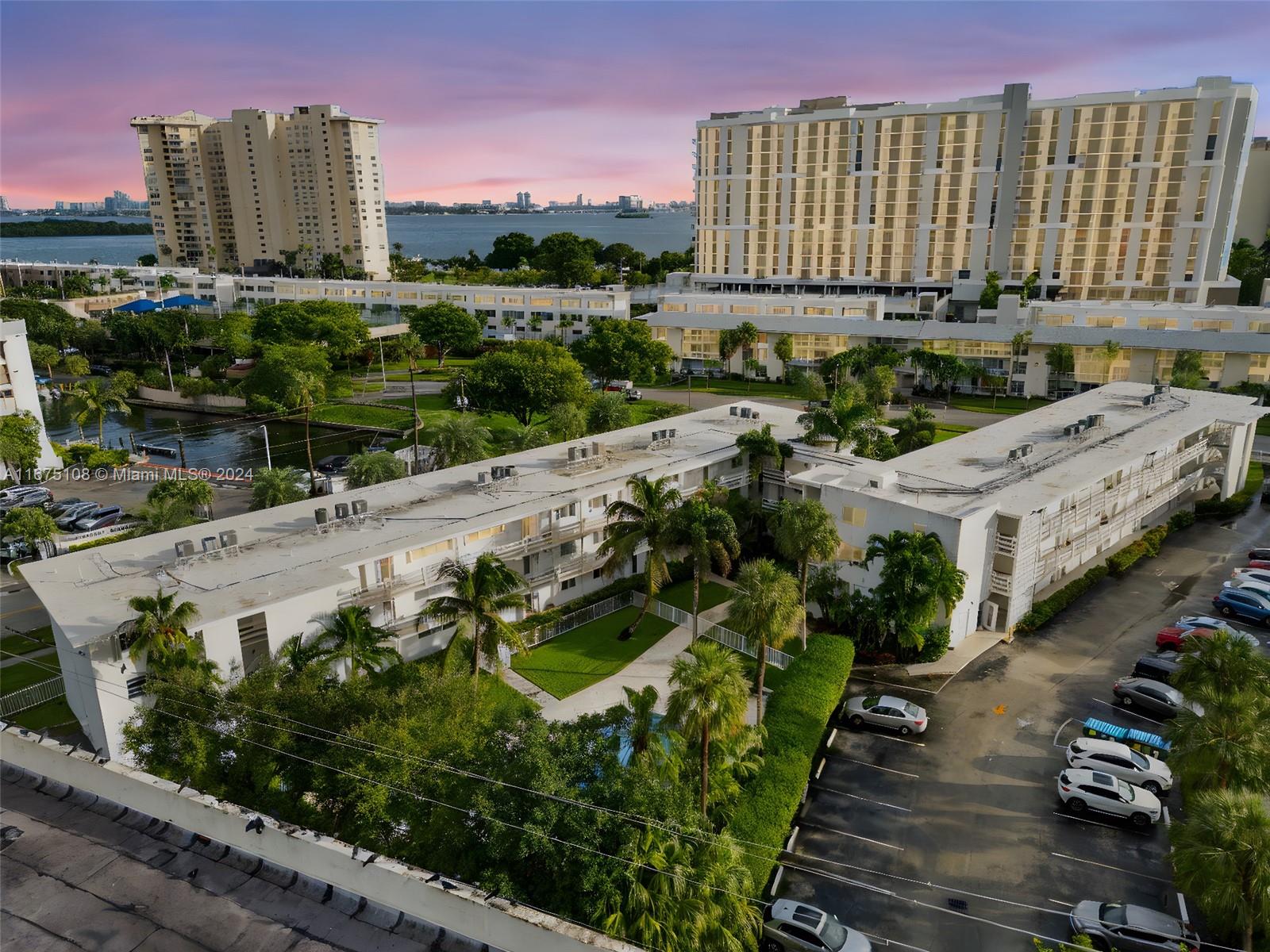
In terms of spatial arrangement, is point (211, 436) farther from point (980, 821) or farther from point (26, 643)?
point (980, 821)

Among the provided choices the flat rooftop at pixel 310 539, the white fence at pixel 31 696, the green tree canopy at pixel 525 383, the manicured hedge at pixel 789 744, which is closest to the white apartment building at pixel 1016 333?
the green tree canopy at pixel 525 383

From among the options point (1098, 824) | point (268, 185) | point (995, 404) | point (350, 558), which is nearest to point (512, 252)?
point (268, 185)

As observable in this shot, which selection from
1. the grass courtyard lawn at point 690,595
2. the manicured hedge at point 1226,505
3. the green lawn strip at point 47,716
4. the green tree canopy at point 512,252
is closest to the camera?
the green lawn strip at point 47,716

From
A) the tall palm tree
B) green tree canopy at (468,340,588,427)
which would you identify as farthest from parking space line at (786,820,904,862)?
green tree canopy at (468,340,588,427)

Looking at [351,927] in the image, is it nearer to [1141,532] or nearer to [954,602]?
[954,602]

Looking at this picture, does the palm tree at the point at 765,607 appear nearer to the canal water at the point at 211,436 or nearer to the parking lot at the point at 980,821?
the parking lot at the point at 980,821
